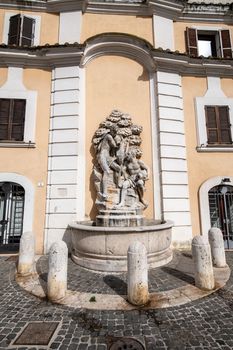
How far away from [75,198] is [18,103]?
4.19m

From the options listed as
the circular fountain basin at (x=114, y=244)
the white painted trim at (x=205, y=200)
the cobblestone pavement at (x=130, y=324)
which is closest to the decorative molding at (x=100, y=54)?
the white painted trim at (x=205, y=200)

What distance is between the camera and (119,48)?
8.83 meters

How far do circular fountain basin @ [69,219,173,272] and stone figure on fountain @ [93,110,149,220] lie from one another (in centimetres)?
168

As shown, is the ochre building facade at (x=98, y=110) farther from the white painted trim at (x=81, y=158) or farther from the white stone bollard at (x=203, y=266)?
the white stone bollard at (x=203, y=266)

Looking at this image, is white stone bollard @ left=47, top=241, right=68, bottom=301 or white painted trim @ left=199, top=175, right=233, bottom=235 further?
white painted trim @ left=199, top=175, right=233, bottom=235

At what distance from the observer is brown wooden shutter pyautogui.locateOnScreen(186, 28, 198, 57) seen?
974 cm

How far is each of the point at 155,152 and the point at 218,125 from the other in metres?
2.88

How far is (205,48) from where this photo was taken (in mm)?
10453

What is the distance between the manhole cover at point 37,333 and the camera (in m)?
3.06

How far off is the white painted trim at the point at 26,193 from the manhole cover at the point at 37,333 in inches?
179

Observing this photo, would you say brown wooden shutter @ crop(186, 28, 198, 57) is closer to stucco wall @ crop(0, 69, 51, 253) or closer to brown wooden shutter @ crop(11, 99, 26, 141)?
stucco wall @ crop(0, 69, 51, 253)

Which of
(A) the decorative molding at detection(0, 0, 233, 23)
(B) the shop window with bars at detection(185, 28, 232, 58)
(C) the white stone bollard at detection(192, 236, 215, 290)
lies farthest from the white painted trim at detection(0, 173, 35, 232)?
(B) the shop window with bars at detection(185, 28, 232, 58)

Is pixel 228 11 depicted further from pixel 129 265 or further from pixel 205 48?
pixel 129 265

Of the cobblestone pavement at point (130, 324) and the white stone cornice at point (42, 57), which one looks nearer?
the cobblestone pavement at point (130, 324)
